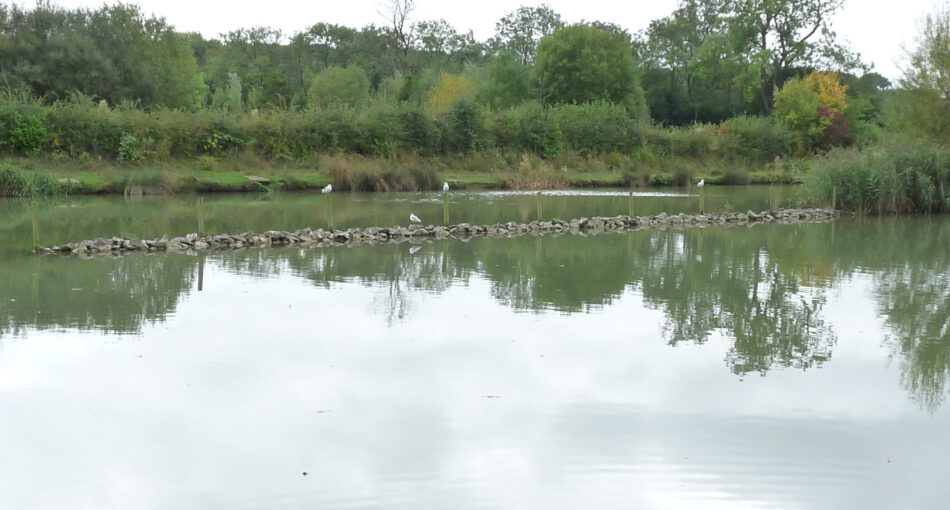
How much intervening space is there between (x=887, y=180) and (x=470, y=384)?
2036cm

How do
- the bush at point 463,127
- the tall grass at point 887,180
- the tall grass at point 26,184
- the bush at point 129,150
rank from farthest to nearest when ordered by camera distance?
the bush at point 463,127
the bush at point 129,150
the tall grass at point 26,184
the tall grass at point 887,180

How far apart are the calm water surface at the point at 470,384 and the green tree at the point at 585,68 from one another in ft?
132

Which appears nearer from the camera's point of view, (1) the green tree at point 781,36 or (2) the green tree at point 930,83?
(2) the green tree at point 930,83

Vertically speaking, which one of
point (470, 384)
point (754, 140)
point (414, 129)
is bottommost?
point (470, 384)

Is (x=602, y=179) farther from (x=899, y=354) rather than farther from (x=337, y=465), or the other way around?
(x=337, y=465)

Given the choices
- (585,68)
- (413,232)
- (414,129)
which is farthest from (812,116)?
(413,232)

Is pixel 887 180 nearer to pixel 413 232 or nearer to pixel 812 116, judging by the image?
pixel 413 232

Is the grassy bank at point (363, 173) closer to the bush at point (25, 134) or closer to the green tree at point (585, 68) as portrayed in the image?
the bush at point (25, 134)

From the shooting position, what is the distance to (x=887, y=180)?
23.9 m

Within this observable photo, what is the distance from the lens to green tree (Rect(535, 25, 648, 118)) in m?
53.4

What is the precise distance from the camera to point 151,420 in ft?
20.3

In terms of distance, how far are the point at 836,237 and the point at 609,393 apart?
13773 mm

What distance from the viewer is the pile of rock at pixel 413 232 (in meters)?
15.1

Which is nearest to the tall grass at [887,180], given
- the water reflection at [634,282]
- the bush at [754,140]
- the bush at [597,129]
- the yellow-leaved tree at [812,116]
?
the water reflection at [634,282]
